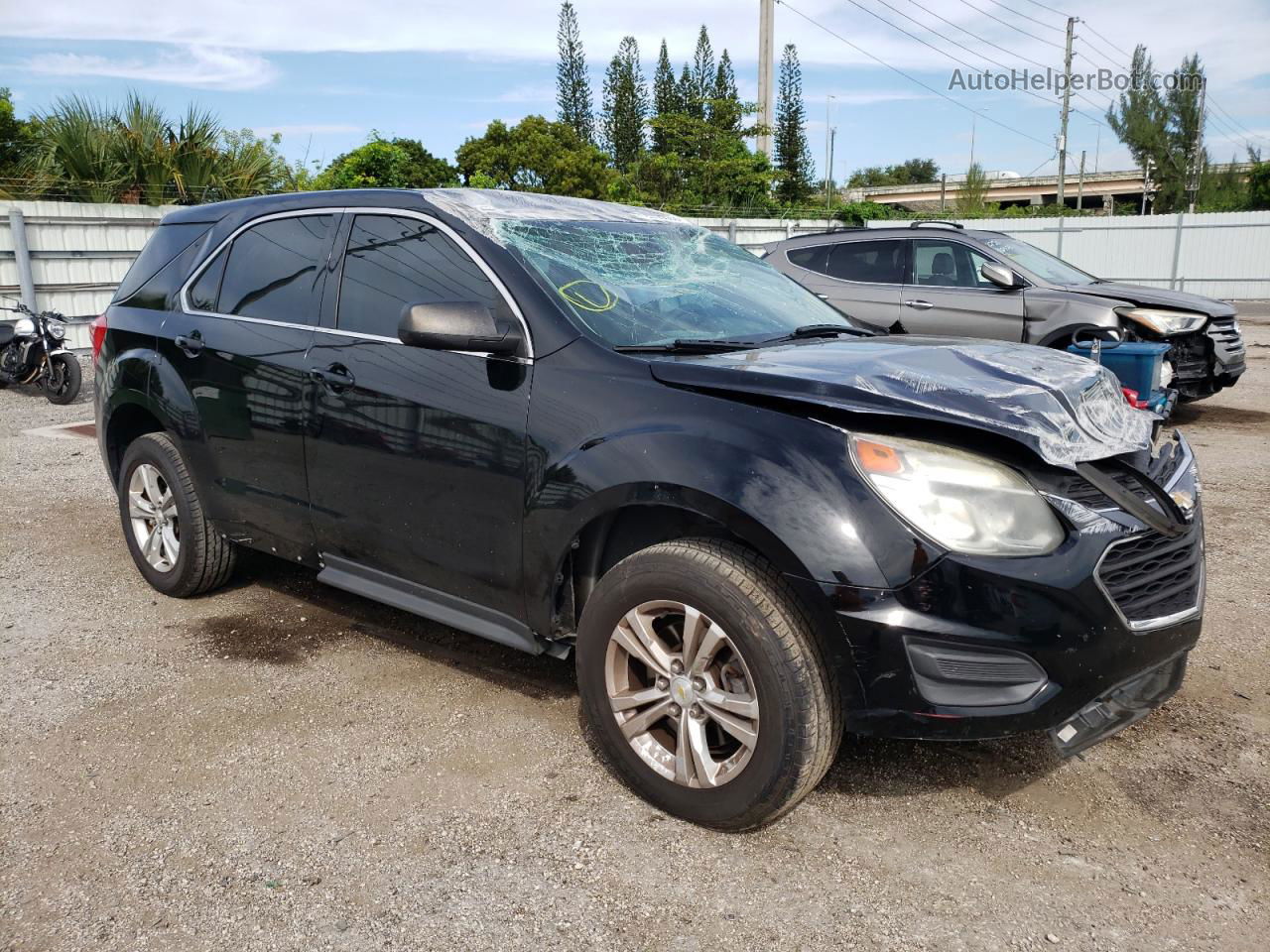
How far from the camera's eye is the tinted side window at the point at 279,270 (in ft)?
12.9

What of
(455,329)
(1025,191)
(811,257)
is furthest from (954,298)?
(1025,191)

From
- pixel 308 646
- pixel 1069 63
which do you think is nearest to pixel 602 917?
pixel 308 646

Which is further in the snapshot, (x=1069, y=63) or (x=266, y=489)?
(x=1069, y=63)

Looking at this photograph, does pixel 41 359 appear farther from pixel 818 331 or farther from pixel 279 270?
pixel 818 331

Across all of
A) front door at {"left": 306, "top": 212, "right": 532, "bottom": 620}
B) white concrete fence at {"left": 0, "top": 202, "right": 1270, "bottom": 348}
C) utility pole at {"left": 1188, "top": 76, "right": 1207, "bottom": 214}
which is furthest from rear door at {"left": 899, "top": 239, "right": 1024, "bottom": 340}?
utility pole at {"left": 1188, "top": 76, "right": 1207, "bottom": 214}

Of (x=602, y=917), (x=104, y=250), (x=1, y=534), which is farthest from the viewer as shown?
(x=104, y=250)

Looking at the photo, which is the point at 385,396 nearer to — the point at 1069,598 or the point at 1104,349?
the point at 1069,598

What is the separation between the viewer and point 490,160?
37.1 metres

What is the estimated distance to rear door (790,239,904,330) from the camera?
31.0 feet

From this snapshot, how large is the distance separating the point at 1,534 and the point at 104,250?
858 centimetres

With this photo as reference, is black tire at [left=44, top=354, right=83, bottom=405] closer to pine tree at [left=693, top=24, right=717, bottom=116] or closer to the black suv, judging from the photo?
the black suv

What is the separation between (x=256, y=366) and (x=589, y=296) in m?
1.44

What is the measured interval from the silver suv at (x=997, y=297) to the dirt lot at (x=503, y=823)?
192 inches

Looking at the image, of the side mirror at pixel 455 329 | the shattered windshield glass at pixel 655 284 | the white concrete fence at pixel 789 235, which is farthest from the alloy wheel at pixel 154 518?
the white concrete fence at pixel 789 235
